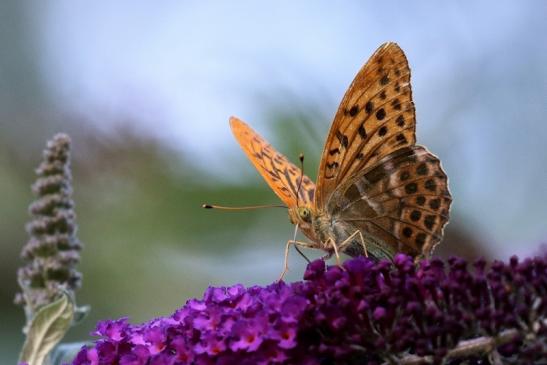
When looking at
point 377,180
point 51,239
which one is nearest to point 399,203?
point 377,180

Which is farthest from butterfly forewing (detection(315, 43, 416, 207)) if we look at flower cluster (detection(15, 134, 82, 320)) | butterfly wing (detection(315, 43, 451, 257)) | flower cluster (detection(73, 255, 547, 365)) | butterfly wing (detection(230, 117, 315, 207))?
flower cluster (detection(15, 134, 82, 320))

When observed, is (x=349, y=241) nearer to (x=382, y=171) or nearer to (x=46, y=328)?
(x=382, y=171)

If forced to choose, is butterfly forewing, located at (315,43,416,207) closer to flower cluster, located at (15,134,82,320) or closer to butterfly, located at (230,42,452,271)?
butterfly, located at (230,42,452,271)

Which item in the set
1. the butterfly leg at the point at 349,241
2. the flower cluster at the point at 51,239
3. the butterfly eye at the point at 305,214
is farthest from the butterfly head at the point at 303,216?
the flower cluster at the point at 51,239

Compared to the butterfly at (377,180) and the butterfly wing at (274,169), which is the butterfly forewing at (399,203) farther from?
the butterfly wing at (274,169)

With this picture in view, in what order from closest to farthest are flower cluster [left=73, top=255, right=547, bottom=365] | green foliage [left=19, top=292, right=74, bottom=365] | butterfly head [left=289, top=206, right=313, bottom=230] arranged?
1. flower cluster [left=73, top=255, right=547, bottom=365]
2. green foliage [left=19, top=292, right=74, bottom=365]
3. butterfly head [left=289, top=206, right=313, bottom=230]

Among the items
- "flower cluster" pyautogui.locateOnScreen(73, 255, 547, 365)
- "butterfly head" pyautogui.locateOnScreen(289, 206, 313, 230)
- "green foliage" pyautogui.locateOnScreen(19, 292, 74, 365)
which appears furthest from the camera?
"butterfly head" pyautogui.locateOnScreen(289, 206, 313, 230)

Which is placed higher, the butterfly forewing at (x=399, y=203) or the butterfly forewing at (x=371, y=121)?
the butterfly forewing at (x=371, y=121)

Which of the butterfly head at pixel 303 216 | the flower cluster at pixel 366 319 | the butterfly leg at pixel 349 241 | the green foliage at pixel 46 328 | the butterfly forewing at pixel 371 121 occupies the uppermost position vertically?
the butterfly forewing at pixel 371 121
